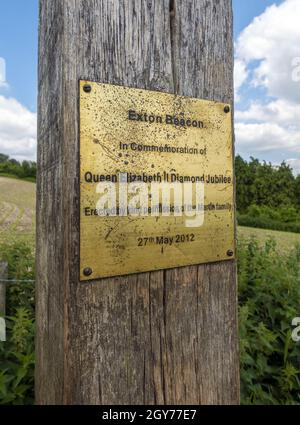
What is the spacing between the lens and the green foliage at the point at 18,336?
198 cm

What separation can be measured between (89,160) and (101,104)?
22cm

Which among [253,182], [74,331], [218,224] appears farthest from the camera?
[253,182]

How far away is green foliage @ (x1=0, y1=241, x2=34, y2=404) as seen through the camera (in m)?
1.98

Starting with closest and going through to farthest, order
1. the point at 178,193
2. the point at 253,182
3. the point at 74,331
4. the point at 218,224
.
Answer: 1. the point at 74,331
2. the point at 178,193
3. the point at 218,224
4. the point at 253,182

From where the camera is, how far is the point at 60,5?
A: 4.13 feet

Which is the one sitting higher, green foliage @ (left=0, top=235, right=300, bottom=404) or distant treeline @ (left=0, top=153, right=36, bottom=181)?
distant treeline @ (left=0, top=153, right=36, bottom=181)

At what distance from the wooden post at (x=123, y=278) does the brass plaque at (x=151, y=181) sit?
48 mm

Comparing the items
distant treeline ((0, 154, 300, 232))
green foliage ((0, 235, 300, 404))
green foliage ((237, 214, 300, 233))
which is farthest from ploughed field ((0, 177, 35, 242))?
green foliage ((237, 214, 300, 233))

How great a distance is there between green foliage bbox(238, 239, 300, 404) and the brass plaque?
108cm

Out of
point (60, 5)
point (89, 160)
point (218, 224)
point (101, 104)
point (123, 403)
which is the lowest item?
point (123, 403)

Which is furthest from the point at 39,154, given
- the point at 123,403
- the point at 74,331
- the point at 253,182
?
the point at 253,182

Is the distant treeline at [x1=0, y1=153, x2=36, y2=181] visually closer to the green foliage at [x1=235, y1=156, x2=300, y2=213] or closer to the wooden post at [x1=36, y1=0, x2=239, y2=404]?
the green foliage at [x1=235, y1=156, x2=300, y2=213]

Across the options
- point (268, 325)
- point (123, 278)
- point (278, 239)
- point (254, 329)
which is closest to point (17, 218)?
point (278, 239)
